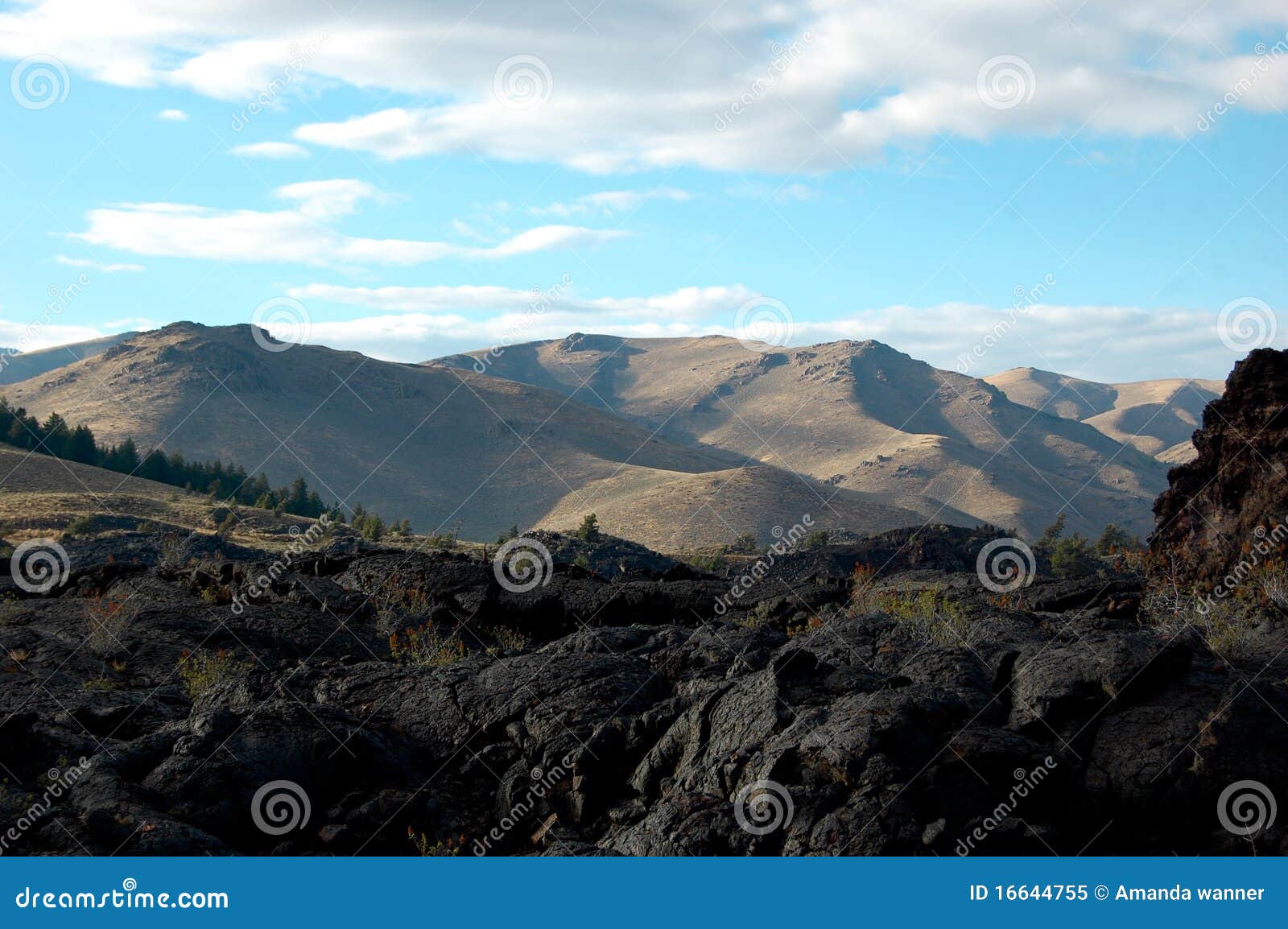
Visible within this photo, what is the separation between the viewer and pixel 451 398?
199250 mm

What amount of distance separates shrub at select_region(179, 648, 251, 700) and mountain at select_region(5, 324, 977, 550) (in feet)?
294

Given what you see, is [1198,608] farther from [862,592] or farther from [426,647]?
[426,647]

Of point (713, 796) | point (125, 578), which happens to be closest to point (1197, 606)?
point (713, 796)

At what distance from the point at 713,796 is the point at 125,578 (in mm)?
14576

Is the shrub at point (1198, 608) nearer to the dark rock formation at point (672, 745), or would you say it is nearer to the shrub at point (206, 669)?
the dark rock formation at point (672, 745)

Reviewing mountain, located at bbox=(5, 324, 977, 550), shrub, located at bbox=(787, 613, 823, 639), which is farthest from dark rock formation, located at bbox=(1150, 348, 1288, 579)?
mountain, located at bbox=(5, 324, 977, 550)

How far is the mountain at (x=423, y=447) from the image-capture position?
122562 mm

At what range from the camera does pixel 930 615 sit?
15.1 m

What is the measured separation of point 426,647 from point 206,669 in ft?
9.37

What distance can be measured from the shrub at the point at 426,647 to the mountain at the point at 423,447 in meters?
87.8

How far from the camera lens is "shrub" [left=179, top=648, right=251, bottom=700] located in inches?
527

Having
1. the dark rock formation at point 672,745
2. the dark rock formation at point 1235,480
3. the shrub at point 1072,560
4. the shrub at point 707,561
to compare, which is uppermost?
the dark rock formation at point 1235,480

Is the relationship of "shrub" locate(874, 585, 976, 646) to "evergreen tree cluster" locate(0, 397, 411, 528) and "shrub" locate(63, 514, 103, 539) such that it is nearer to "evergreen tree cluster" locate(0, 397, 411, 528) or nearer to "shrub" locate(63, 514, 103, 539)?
"shrub" locate(63, 514, 103, 539)

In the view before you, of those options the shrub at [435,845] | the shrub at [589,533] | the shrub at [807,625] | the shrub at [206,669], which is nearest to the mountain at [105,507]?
the shrub at [589,533]
